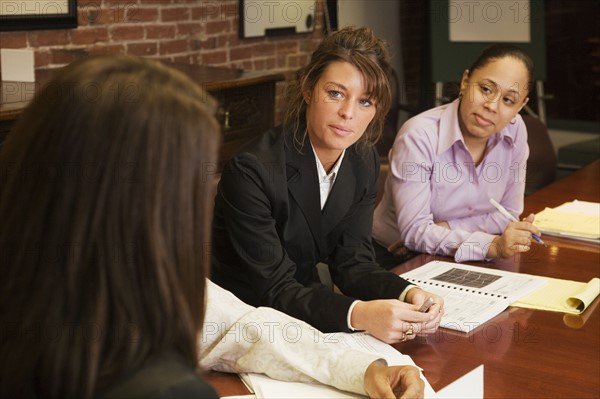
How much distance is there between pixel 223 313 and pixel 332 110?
714 mm

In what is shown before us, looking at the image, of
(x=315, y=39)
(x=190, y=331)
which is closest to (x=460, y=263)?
(x=190, y=331)

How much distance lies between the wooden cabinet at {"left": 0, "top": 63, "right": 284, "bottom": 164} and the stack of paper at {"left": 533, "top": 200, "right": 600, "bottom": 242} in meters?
1.30

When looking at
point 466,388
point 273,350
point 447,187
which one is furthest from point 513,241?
point 273,350

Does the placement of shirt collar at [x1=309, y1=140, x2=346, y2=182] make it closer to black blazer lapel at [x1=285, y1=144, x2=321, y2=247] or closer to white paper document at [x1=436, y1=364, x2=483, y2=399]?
black blazer lapel at [x1=285, y1=144, x2=321, y2=247]

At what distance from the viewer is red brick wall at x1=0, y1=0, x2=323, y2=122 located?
141 inches

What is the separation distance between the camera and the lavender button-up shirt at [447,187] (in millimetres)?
2420

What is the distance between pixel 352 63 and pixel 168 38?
231 cm

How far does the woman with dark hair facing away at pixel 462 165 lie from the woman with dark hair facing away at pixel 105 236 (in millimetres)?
1681

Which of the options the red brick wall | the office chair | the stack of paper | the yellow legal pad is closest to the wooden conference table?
the yellow legal pad

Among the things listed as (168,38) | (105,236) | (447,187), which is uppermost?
(168,38)

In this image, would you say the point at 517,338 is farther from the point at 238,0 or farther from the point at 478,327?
the point at 238,0

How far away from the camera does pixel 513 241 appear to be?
2271mm

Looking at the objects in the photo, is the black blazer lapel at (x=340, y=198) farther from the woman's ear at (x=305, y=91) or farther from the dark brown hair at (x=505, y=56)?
the dark brown hair at (x=505, y=56)

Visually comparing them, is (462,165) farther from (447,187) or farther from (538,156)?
(538,156)
